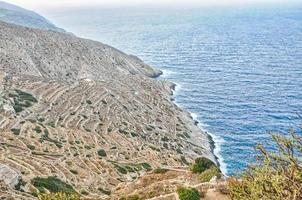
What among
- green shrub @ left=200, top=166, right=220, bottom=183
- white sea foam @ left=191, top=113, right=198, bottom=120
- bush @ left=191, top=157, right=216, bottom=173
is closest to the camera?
green shrub @ left=200, top=166, right=220, bottom=183

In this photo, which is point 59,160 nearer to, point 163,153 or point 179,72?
point 163,153

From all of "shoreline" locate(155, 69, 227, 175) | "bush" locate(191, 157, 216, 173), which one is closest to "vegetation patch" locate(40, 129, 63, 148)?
"bush" locate(191, 157, 216, 173)

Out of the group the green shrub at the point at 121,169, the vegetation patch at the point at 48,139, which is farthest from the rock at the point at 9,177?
the vegetation patch at the point at 48,139

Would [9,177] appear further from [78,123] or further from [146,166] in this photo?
[78,123]

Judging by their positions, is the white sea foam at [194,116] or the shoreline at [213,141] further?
the white sea foam at [194,116]

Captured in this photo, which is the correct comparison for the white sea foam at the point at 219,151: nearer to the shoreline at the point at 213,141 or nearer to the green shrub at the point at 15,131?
the shoreline at the point at 213,141

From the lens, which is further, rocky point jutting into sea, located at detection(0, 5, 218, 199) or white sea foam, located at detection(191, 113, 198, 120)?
white sea foam, located at detection(191, 113, 198, 120)

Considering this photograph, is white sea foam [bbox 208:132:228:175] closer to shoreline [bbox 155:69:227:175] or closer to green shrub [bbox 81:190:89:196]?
shoreline [bbox 155:69:227:175]
